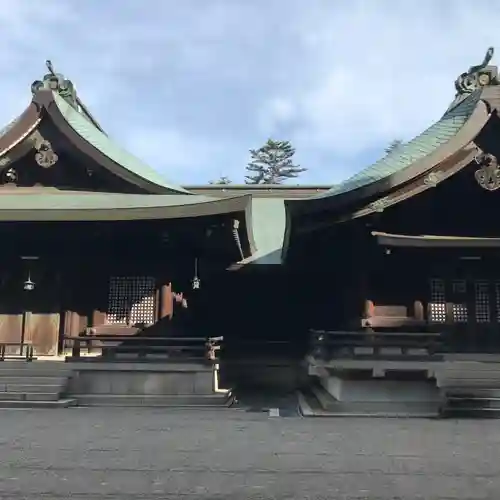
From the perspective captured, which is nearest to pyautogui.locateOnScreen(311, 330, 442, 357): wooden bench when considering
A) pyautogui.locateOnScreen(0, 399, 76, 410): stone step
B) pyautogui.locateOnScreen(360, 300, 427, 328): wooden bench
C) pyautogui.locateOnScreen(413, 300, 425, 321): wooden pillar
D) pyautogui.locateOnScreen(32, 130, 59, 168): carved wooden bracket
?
pyautogui.locateOnScreen(360, 300, 427, 328): wooden bench

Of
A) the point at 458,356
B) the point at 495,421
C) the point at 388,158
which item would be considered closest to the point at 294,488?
the point at 495,421

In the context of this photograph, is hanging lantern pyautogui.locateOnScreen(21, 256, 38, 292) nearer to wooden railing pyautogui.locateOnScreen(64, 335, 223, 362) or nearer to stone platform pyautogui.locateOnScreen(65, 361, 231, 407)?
wooden railing pyautogui.locateOnScreen(64, 335, 223, 362)

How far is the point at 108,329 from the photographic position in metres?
15.5

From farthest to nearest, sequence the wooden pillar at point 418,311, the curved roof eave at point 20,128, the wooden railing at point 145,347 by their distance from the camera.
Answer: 1. the curved roof eave at point 20,128
2. the wooden pillar at point 418,311
3. the wooden railing at point 145,347

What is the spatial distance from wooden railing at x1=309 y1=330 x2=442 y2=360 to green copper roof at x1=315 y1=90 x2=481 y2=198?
13.0 feet

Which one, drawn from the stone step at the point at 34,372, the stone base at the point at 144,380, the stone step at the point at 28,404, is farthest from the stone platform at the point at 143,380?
the stone step at the point at 28,404

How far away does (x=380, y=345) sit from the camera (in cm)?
1299

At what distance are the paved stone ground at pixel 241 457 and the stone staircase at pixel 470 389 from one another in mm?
725

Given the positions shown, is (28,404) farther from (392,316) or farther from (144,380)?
(392,316)

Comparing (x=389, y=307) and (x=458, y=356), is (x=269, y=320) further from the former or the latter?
(x=458, y=356)

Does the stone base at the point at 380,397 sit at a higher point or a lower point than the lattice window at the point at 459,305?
lower

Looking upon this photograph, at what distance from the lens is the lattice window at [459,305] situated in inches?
574

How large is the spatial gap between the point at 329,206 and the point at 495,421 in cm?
581

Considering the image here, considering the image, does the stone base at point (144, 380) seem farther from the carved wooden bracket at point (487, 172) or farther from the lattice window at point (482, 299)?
the carved wooden bracket at point (487, 172)
